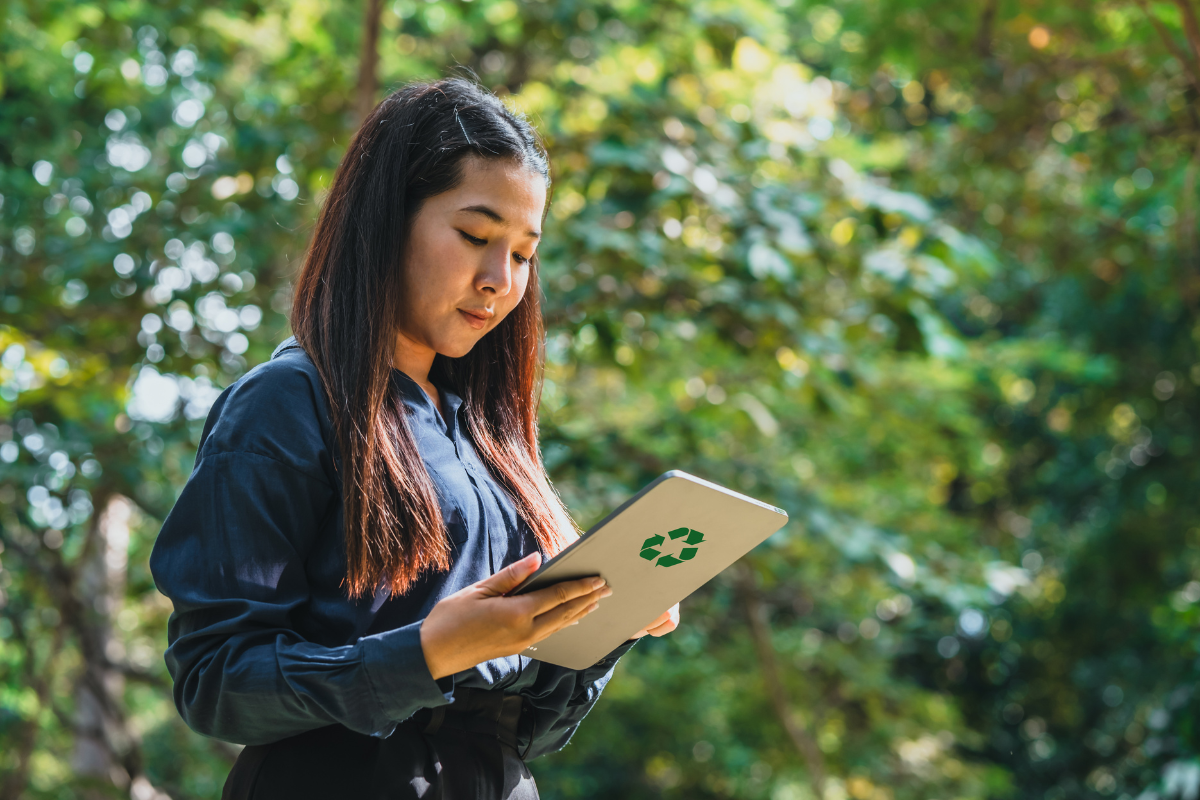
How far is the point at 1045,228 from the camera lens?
6.66 meters

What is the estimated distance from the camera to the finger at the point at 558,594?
2.71ft

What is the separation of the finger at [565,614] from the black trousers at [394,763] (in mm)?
189

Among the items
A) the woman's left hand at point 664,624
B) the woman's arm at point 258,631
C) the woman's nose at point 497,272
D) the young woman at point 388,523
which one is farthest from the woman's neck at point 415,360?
the woman's left hand at point 664,624

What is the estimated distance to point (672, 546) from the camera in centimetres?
92

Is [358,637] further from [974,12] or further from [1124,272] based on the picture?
[1124,272]

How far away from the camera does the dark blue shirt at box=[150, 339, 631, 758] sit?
811 mm

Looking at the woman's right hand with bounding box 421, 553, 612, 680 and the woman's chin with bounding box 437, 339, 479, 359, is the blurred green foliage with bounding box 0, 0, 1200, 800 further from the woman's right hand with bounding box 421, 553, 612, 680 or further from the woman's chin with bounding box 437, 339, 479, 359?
the woman's right hand with bounding box 421, 553, 612, 680

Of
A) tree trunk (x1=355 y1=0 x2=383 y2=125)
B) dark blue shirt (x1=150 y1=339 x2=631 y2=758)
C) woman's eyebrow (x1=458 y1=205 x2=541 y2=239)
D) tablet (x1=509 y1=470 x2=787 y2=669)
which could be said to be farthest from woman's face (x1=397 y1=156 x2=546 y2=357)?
tree trunk (x1=355 y1=0 x2=383 y2=125)

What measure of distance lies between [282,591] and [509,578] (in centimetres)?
20

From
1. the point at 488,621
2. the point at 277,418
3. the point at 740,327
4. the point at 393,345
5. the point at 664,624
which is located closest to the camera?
the point at 488,621

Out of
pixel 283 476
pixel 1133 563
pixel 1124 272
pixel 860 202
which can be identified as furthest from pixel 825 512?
pixel 1133 563

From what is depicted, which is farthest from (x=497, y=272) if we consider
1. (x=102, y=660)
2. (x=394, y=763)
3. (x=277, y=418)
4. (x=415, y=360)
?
(x=102, y=660)

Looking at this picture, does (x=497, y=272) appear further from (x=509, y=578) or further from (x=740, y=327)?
(x=740, y=327)

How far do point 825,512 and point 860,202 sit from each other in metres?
0.98
